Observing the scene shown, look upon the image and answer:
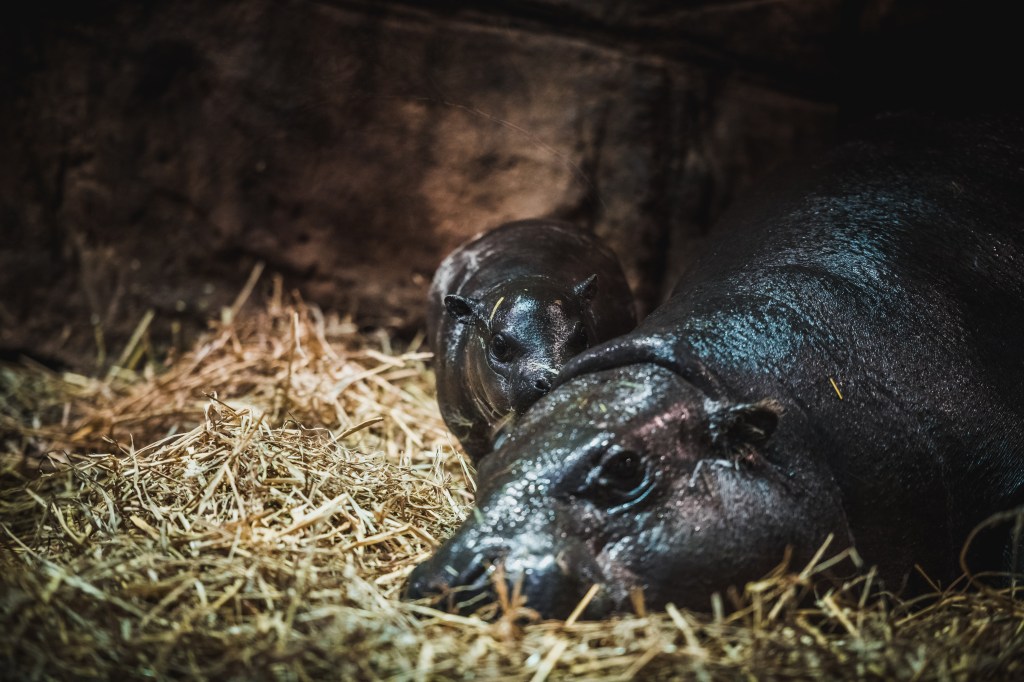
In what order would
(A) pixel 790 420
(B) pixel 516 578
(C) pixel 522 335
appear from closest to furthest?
(B) pixel 516 578 → (A) pixel 790 420 → (C) pixel 522 335

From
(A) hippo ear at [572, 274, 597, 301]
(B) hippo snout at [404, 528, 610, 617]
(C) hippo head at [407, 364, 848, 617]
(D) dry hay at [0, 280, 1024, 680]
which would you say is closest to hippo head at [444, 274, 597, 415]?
(A) hippo ear at [572, 274, 597, 301]

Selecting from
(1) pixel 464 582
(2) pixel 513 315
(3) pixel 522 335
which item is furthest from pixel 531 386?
(1) pixel 464 582

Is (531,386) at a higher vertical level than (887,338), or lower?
lower

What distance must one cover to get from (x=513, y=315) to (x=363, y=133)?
6.44 ft

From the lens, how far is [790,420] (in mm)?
3420

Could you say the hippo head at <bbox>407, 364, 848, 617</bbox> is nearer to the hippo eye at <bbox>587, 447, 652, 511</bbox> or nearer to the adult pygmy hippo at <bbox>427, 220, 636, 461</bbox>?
the hippo eye at <bbox>587, 447, 652, 511</bbox>

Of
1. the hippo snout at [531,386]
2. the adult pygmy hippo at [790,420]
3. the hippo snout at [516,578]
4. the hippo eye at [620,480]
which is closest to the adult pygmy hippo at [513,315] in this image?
the hippo snout at [531,386]

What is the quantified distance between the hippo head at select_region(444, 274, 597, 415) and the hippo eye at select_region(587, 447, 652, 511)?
4.81 feet

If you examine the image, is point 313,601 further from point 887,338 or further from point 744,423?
point 887,338

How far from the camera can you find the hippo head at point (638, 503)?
3.00 m

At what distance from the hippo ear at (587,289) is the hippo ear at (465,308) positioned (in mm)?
499

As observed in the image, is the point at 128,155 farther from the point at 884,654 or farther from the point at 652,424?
the point at 884,654

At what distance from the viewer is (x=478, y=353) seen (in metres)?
5.11

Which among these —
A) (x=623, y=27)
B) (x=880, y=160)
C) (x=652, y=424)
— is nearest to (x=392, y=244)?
(x=623, y=27)
